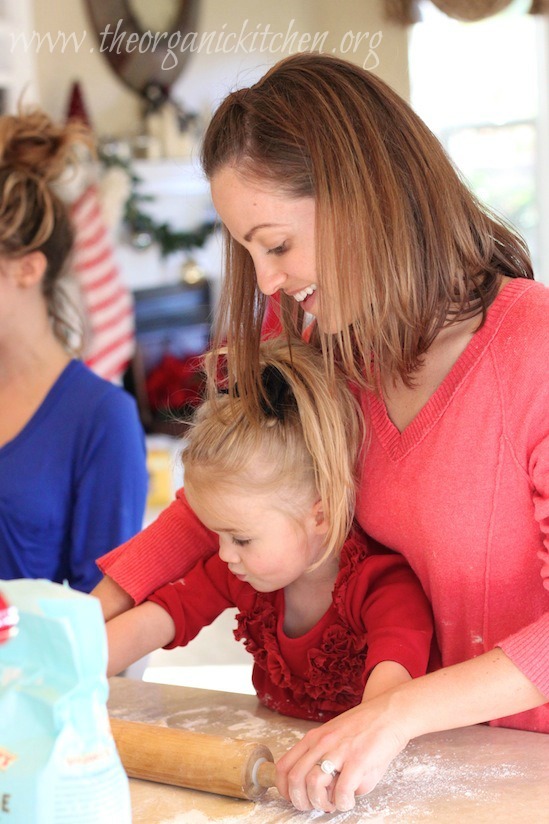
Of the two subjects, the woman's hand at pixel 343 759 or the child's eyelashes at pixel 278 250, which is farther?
the child's eyelashes at pixel 278 250

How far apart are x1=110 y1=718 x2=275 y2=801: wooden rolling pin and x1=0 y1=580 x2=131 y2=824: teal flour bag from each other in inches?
9.6

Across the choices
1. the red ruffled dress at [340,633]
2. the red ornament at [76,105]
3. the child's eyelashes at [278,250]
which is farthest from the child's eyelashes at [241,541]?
the red ornament at [76,105]

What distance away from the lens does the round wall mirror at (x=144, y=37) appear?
4367 mm

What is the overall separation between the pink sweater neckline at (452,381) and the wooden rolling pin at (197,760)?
0.37m

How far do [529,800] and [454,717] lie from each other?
10 cm

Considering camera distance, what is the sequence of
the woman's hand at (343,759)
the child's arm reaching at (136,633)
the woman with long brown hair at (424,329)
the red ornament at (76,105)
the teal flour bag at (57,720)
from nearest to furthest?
the teal flour bag at (57,720), the woman's hand at (343,759), the woman with long brown hair at (424,329), the child's arm reaching at (136,633), the red ornament at (76,105)

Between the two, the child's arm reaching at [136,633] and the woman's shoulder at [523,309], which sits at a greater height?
the woman's shoulder at [523,309]

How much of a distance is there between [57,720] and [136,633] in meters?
Answer: 0.57

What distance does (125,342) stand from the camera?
13.0 feet

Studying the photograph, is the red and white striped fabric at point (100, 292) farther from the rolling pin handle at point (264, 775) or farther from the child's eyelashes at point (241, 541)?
the rolling pin handle at point (264, 775)

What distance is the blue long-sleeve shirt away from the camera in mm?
1626

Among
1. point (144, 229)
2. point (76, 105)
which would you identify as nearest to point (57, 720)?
point (76, 105)

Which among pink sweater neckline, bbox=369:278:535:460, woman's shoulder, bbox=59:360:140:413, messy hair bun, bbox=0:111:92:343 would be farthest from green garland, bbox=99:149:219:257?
pink sweater neckline, bbox=369:278:535:460

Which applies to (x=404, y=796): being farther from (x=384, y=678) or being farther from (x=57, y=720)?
(x=57, y=720)
